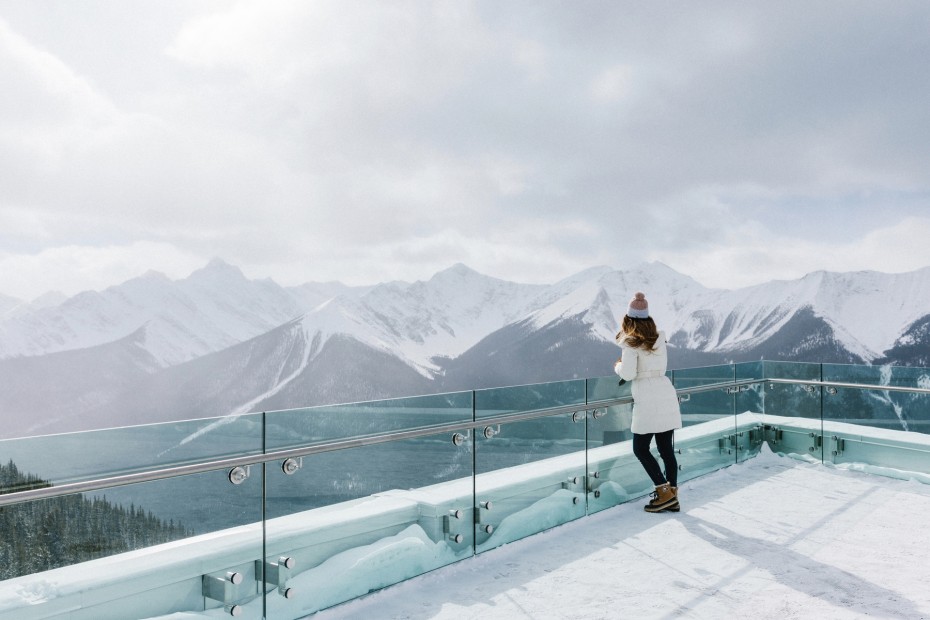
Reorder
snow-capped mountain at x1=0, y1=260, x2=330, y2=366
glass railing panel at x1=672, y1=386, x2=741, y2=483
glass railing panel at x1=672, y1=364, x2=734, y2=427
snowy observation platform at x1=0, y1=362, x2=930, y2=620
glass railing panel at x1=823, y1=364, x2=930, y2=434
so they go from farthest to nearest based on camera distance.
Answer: snow-capped mountain at x1=0, y1=260, x2=330, y2=366, glass railing panel at x1=823, y1=364, x2=930, y2=434, glass railing panel at x1=672, y1=364, x2=734, y2=427, glass railing panel at x1=672, y1=386, x2=741, y2=483, snowy observation platform at x1=0, y1=362, x2=930, y2=620

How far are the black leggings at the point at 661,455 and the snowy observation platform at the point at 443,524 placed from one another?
0.63ft

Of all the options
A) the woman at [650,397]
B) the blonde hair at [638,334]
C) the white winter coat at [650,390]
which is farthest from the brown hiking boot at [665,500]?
the blonde hair at [638,334]

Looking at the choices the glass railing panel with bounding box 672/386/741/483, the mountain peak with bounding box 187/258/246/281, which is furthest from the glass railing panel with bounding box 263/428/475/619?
the mountain peak with bounding box 187/258/246/281

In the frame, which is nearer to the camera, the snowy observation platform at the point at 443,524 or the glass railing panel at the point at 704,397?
the snowy observation platform at the point at 443,524

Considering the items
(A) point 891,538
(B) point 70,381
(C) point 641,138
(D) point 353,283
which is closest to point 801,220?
(C) point 641,138

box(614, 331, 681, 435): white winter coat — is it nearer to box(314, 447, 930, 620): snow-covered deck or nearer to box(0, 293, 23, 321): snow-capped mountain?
box(314, 447, 930, 620): snow-covered deck

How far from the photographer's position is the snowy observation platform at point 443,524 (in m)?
2.34

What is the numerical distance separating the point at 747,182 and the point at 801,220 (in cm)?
1064

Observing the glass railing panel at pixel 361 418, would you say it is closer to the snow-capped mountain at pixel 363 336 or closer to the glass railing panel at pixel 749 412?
the glass railing panel at pixel 749 412

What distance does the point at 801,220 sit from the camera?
92.2m

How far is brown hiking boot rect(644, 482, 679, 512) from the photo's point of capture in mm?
4523

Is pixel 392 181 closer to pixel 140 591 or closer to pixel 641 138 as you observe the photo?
pixel 641 138

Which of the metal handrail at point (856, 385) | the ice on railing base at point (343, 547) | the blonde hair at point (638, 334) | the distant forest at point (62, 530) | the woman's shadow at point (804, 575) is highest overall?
the blonde hair at point (638, 334)

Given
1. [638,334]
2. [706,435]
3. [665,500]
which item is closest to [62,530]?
[638,334]
